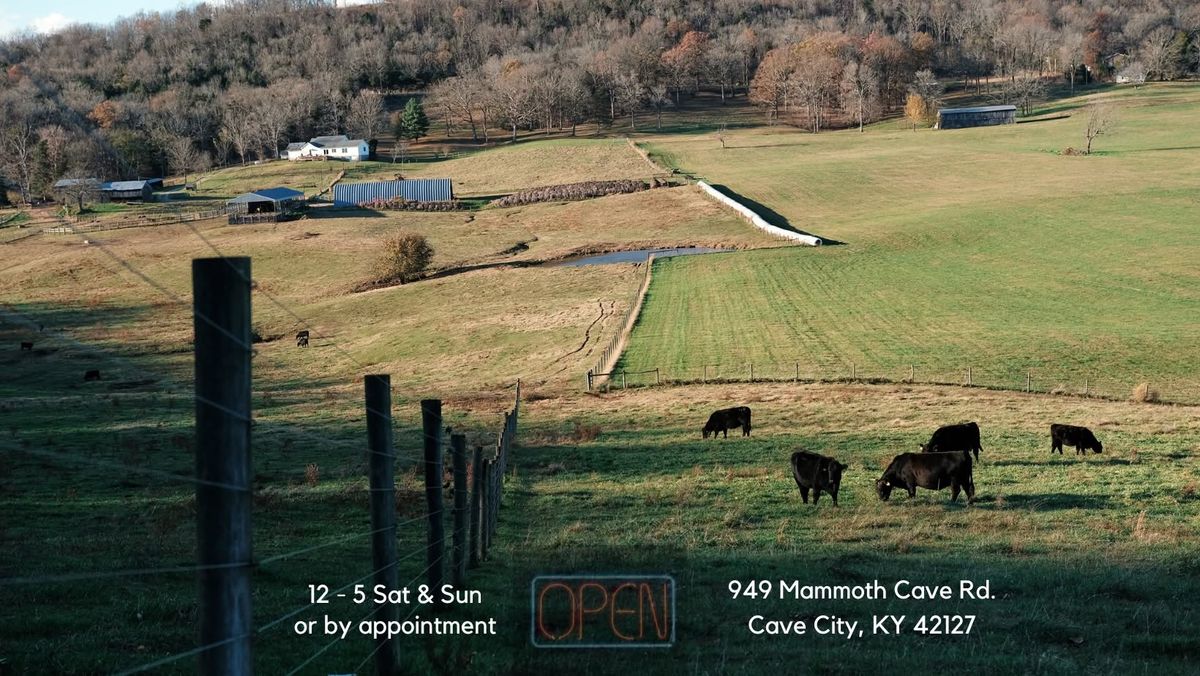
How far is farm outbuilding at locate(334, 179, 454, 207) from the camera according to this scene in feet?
374

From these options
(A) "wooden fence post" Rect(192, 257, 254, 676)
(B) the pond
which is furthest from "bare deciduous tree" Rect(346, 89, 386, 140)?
(A) "wooden fence post" Rect(192, 257, 254, 676)

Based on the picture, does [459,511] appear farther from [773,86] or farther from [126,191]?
[773,86]

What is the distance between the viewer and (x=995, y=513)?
17938 mm

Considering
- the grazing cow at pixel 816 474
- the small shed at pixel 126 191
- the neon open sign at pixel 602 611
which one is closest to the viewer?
the neon open sign at pixel 602 611

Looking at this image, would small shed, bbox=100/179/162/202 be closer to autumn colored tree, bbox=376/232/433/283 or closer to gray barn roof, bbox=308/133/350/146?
gray barn roof, bbox=308/133/350/146

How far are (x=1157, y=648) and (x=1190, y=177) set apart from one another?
9899cm

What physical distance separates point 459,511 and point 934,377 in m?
30.9

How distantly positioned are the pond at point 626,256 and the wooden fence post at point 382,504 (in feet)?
222

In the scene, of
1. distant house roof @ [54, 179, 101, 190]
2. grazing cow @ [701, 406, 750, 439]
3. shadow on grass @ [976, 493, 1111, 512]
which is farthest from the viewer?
distant house roof @ [54, 179, 101, 190]

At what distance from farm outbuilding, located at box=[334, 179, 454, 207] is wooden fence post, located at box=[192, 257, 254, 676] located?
358ft

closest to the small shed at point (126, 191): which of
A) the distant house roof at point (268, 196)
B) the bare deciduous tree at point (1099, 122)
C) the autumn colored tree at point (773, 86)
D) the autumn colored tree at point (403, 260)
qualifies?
the distant house roof at point (268, 196)

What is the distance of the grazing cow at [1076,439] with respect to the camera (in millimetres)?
24578

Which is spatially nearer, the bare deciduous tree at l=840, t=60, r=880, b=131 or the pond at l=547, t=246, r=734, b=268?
the pond at l=547, t=246, r=734, b=268

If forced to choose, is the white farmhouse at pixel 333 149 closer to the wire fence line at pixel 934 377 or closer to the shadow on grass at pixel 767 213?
the shadow on grass at pixel 767 213
